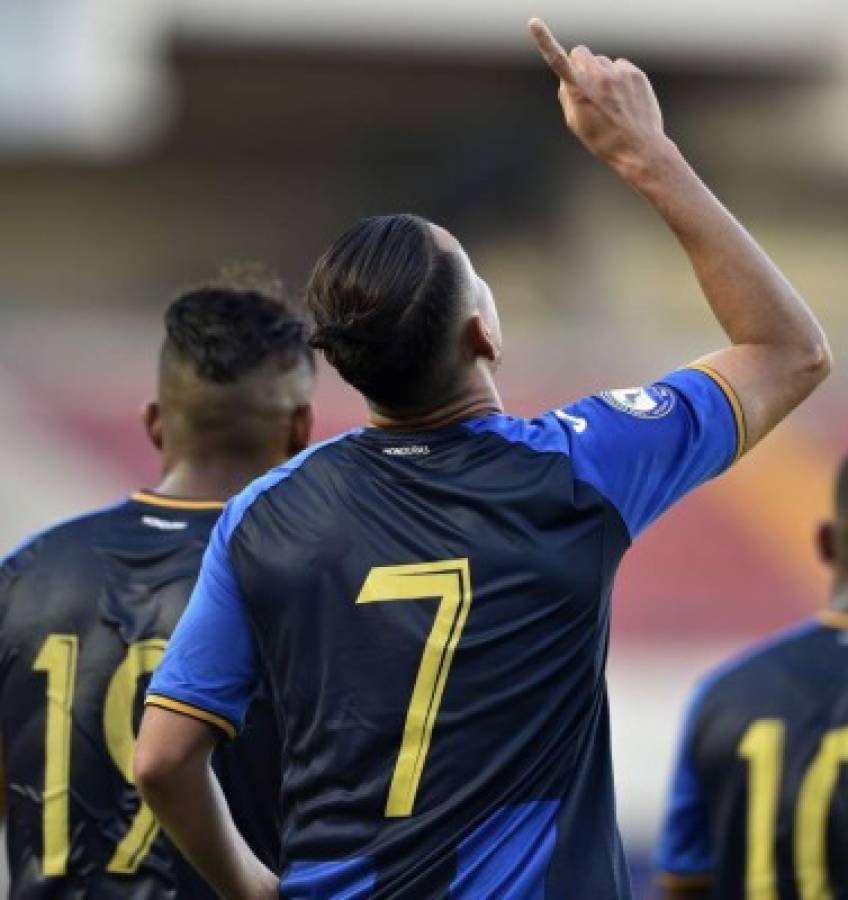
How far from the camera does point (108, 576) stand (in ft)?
16.0

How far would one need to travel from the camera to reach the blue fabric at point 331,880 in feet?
12.2

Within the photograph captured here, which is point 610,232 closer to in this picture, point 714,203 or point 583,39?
point 583,39

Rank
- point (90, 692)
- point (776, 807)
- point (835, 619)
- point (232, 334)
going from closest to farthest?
1. point (90, 692)
2. point (232, 334)
3. point (776, 807)
4. point (835, 619)

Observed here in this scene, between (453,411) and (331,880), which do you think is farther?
(453,411)

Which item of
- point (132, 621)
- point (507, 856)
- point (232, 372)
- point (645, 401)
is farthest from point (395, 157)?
point (507, 856)

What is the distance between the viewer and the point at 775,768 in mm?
5730

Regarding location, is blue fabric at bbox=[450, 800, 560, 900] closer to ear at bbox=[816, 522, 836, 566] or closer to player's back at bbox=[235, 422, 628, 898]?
player's back at bbox=[235, 422, 628, 898]

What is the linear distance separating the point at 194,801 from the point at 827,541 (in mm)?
2769

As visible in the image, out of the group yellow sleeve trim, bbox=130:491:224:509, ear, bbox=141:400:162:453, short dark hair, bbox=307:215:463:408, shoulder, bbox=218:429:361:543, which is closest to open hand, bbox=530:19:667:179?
short dark hair, bbox=307:215:463:408

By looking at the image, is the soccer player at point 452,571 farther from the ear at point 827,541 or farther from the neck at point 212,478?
the ear at point 827,541

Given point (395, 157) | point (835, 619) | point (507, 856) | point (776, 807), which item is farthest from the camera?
point (395, 157)

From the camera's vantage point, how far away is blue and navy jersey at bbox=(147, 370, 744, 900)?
12.2ft

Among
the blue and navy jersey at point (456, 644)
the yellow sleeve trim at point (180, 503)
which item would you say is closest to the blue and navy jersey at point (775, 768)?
the yellow sleeve trim at point (180, 503)

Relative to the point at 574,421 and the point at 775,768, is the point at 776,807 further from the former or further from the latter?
the point at 574,421
